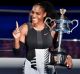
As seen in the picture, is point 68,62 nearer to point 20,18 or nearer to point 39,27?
point 39,27

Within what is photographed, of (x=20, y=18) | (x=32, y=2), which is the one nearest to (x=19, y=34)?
(x=20, y=18)

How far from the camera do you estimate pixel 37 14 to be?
1393 mm

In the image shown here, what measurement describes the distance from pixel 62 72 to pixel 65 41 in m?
0.27

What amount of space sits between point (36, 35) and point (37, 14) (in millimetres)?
106

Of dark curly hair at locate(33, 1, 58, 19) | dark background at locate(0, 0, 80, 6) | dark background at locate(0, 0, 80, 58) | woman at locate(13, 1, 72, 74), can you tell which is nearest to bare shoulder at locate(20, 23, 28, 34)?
woman at locate(13, 1, 72, 74)

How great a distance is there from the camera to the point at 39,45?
1429mm

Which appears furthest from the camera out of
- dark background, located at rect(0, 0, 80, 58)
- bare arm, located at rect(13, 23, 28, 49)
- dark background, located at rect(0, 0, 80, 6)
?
dark background, located at rect(0, 0, 80, 6)

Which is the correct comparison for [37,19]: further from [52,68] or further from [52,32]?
[52,68]

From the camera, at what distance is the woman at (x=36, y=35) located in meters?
1.41

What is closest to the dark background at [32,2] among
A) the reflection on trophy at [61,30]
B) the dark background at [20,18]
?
the dark background at [20,18]

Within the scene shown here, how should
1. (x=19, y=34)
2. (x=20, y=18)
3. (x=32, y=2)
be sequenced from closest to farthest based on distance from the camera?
(x=19, y=34) → (x=20, y=18) → (x=32, y=2)

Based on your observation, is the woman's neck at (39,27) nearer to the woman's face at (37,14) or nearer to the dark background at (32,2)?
the woman's face at (37,14)

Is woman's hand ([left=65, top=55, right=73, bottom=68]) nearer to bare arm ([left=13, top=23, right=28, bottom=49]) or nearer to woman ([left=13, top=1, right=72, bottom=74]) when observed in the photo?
woman ([left=13, top=1, right=72, bottom=74])

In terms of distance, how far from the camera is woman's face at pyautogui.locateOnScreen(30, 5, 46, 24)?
54.4 inches
